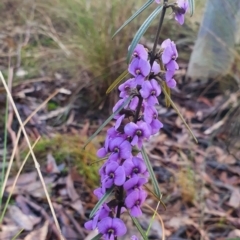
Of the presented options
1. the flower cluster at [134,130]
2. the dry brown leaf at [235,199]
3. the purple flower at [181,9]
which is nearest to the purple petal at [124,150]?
the flower cluster at [134,130]

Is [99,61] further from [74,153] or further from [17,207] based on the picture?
[17,207]

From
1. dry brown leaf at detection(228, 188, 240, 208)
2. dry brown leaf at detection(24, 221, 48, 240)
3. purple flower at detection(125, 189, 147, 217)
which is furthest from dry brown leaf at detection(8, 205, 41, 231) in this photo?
purple flower at detection(125, 189, 147, 217)

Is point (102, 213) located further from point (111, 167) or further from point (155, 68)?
point (155, 68)

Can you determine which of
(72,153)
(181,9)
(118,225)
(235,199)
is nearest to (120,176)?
(118,225)

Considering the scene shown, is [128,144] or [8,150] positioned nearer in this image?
[128,144]

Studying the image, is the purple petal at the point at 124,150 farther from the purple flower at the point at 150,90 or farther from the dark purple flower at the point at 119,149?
the purple flower at the point at 150,90

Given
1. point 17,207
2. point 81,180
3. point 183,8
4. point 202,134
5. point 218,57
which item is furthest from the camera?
point 218,57

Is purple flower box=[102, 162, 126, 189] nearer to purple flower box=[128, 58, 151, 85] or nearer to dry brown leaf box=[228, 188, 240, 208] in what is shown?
purple flower box=[128, 58, 151, 85]

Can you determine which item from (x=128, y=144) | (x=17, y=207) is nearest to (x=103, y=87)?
(x=17, y=207)
